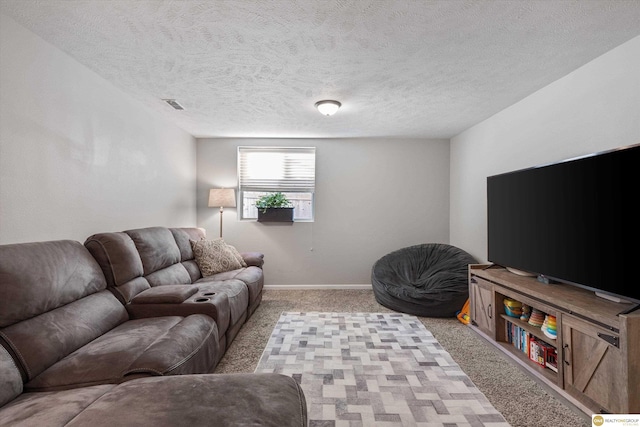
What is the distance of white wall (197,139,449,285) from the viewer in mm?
4785

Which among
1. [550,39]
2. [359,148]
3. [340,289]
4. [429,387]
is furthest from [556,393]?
[359,148]

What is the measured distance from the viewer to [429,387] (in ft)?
6.79

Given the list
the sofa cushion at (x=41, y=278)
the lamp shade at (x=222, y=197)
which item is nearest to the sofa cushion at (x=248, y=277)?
the lamp shade at (x=222, y=197)

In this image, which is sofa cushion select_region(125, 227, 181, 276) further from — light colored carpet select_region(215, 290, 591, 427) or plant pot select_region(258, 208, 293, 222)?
plant pot select_region(258, 208, 293, 222)

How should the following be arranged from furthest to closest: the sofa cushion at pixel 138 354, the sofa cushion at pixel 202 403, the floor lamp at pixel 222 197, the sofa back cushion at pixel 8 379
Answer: the floor lamp at pixel 222 197 → the sofa cushion at pixel 138 354 → the sofa back cushion at pixel 8 379 → the sofa cushion at pixel 202 403

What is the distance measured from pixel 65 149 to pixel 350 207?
3.55m

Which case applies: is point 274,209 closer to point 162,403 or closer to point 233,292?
point 233,292

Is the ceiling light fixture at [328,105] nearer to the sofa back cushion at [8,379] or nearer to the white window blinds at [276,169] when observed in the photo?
the white window blinds at [276,169]

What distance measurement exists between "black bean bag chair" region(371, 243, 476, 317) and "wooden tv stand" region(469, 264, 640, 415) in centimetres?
75

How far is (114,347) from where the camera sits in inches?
63.6

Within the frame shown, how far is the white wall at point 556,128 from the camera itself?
6.62 ft

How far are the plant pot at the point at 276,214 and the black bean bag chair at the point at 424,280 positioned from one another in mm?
1550

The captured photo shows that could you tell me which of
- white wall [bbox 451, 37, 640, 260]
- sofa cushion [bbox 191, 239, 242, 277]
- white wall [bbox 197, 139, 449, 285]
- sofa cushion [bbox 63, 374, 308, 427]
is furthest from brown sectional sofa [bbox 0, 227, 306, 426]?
white wall [bbox 451, 37, 640, 260]

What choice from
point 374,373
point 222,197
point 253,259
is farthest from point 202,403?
point 222,197
